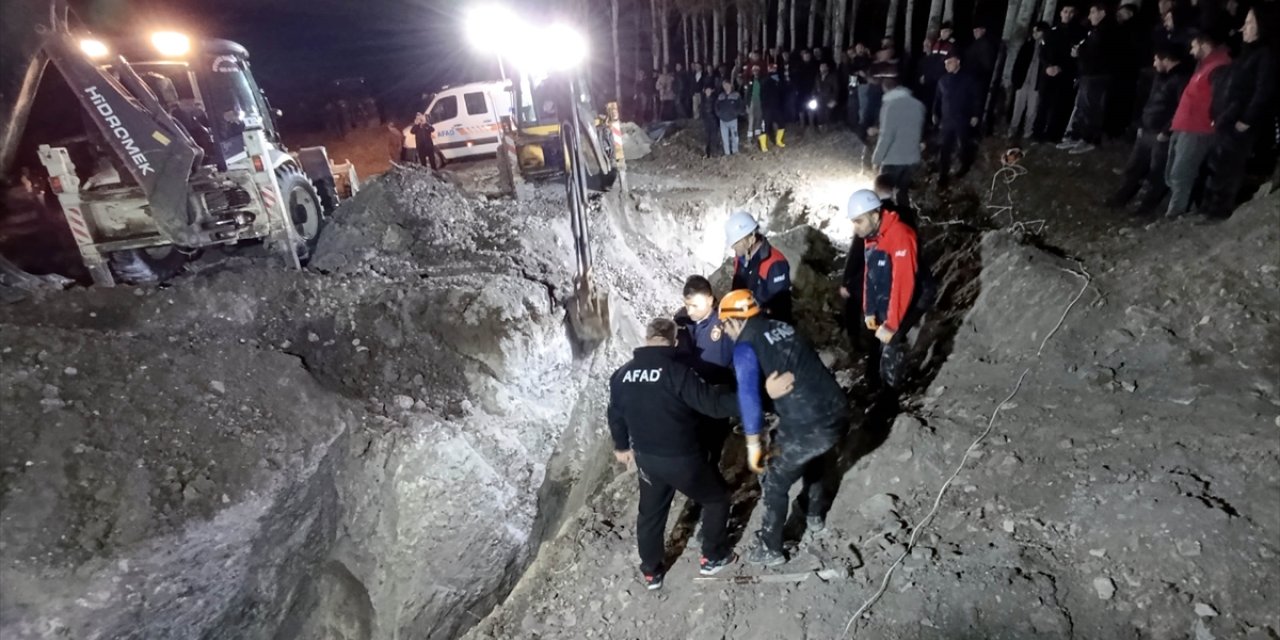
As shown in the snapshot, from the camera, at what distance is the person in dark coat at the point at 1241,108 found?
4.37 meters

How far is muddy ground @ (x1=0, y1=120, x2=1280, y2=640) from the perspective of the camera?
3.21 m

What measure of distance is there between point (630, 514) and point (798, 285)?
368 cm

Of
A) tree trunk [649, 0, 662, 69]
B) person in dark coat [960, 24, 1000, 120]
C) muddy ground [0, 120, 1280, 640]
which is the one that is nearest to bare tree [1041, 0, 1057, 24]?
person in dark coat [960, 24, 1000, 120]

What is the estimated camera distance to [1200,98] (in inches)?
186

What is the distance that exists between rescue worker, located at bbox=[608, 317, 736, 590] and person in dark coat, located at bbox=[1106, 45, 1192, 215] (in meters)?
4.61

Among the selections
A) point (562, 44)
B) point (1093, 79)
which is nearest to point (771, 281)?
point (562, 44)

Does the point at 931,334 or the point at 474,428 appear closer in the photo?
the point at 474,428

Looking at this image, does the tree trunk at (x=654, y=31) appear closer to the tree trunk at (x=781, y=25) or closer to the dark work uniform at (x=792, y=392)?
the tree trunk at (x=781, y=25)

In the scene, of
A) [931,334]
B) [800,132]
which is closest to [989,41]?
[931,334]

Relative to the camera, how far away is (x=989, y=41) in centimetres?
752

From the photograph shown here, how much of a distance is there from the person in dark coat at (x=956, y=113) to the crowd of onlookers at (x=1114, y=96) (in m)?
0.01

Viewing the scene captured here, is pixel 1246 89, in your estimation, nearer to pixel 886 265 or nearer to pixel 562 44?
pixel 886 265

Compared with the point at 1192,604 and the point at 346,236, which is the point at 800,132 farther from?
the point at 1192,604

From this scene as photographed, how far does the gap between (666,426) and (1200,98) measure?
4.79 meters
